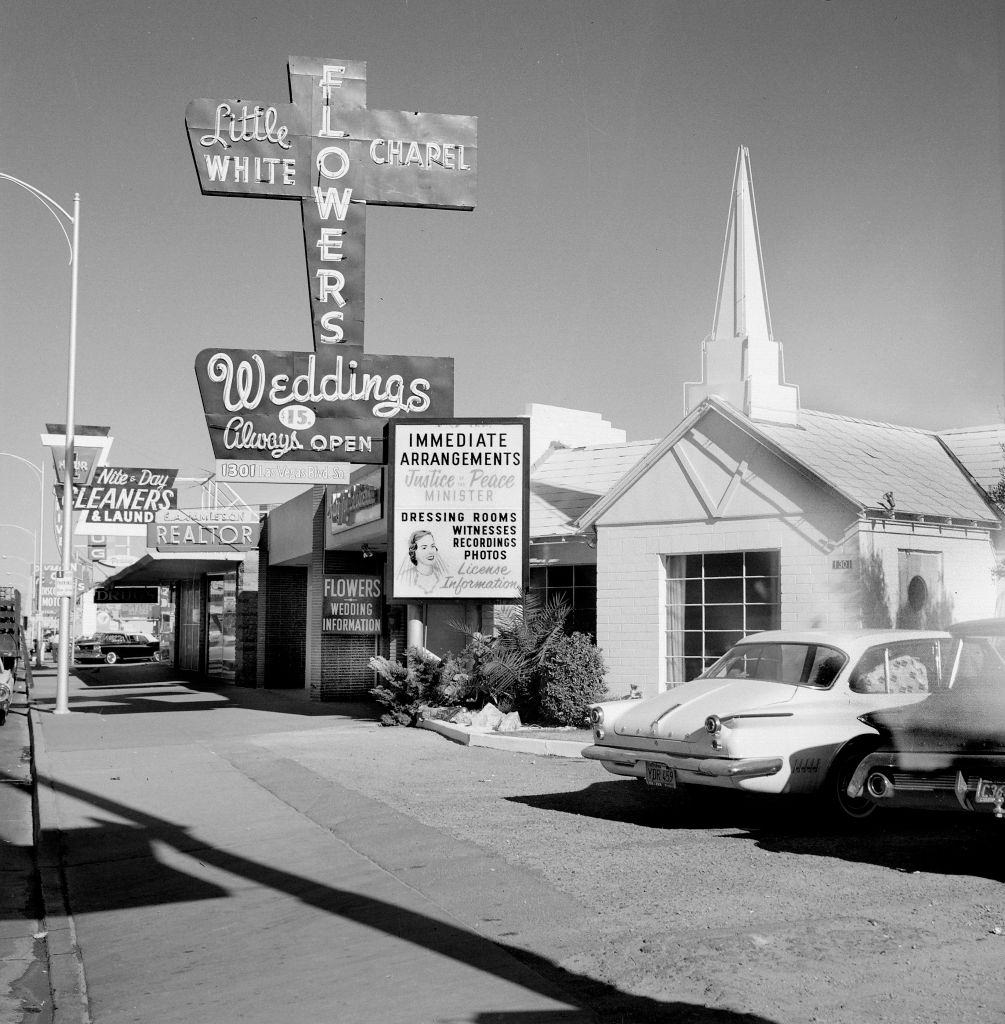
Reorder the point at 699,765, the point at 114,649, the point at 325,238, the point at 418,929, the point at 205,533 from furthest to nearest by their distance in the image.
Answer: the point at 114,649, the point at 205,533, the point at 325,238, the point at 699,765, the point at 418,929

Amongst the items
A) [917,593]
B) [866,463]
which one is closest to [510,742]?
[917,593]

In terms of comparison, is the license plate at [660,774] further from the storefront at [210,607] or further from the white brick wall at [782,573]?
the storefront at [210,607]

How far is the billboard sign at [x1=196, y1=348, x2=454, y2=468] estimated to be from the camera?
59.9 feet

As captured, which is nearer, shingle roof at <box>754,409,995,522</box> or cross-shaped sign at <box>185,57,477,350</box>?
shingle roof at <box>754,409,995,522</box>

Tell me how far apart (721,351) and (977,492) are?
553 cm

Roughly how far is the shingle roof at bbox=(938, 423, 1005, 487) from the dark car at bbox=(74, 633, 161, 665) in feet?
152

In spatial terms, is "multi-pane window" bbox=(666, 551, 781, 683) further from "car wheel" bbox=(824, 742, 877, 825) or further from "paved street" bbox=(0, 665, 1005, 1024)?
"car wheel" bbox=(824, 742, 877, 825)

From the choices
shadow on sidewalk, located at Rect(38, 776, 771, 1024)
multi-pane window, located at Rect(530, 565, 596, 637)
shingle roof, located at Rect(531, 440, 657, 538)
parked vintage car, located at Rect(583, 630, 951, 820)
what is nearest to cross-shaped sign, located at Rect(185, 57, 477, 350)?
shingle roof, located at Rect(531, 440, 657, 538)

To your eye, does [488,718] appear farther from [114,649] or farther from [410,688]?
[114,649]

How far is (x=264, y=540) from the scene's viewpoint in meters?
31.9

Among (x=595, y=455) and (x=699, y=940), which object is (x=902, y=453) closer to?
(x=595, y=455)

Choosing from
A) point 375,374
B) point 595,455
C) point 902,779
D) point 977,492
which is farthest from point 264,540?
point 902,779

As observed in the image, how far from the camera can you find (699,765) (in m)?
8.90

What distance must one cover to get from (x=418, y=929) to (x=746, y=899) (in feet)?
6.26
